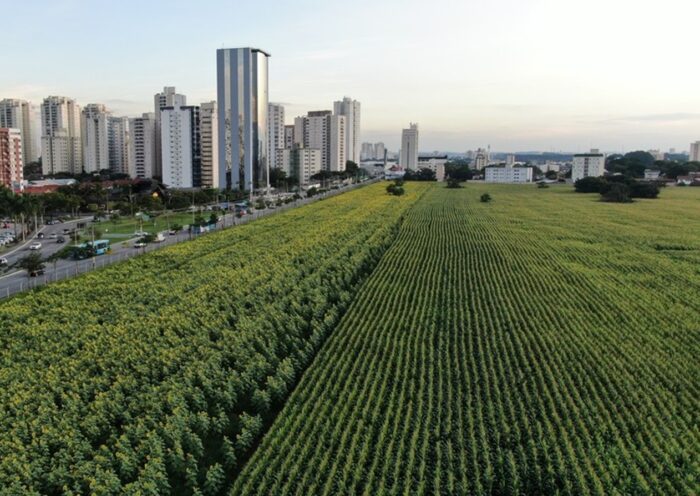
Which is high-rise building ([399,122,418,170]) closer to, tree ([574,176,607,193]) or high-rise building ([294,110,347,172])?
high-rise building ([294,110,347,172])

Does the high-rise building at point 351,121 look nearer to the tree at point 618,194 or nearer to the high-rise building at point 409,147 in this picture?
the high-rise building at point 409,147

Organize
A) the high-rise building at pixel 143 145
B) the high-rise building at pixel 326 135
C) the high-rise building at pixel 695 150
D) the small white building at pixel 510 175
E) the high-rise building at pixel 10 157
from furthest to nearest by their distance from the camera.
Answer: the high-rise building at pixel 695 150 → the high-rise building at pixel 326 135 → the small white building at pixel 510 175 → the high-rise building at pixel 143 145 → the high-rise building at pixel 10 157

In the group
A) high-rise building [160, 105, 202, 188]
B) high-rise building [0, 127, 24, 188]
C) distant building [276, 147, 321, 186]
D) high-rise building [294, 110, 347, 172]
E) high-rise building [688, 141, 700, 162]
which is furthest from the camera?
high-rise building [688, 141, 700, 162]

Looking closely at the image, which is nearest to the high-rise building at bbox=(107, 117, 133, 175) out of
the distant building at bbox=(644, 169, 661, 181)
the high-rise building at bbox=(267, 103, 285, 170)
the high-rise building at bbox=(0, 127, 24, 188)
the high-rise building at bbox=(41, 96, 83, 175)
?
the high-rise building at bbox=(41, 96, 83, 175)

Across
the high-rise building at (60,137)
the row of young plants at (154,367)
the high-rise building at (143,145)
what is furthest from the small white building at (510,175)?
the row of young plants at (154,367)

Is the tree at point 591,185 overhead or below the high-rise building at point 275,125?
below

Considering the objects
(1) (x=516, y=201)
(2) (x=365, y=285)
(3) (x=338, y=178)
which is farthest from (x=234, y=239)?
(3) (x=338, y=178)
